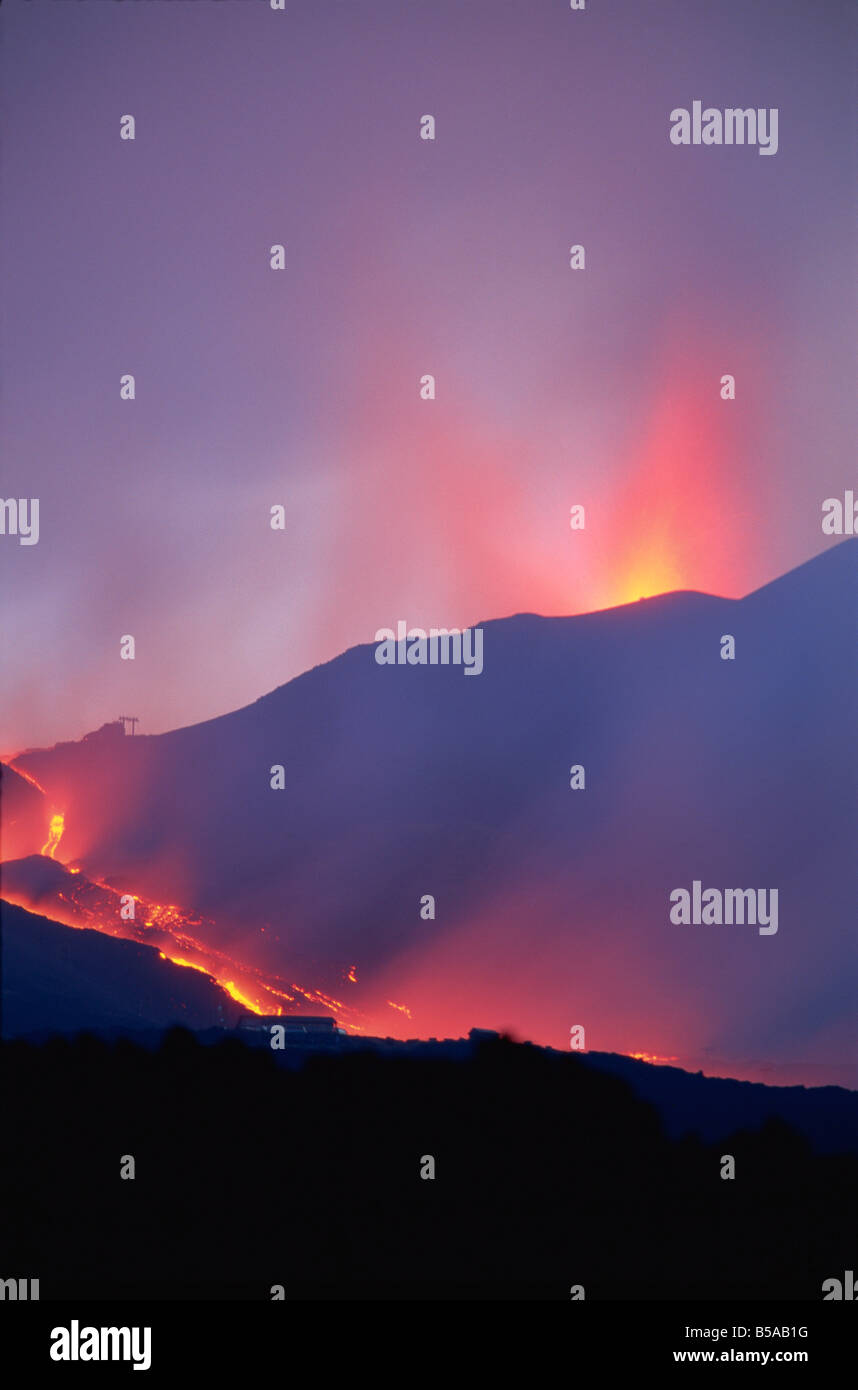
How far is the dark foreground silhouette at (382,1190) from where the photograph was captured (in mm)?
8258

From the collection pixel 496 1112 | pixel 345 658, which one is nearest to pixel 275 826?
pixel 345 658

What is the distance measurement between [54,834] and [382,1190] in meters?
7.26

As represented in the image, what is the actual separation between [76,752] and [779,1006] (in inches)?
358

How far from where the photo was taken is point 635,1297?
8234 mm

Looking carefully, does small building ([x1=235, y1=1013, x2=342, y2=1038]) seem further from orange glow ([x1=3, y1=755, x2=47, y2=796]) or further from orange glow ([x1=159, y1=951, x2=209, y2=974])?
orange glow ([x1=3, y1=755, x2=47, y2=796])

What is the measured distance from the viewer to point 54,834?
45.7ft

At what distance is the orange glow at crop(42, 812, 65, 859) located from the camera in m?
13.8

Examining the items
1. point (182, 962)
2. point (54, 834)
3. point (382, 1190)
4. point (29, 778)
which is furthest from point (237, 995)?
point (382, 1190)

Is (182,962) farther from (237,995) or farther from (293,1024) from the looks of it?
(293,1024)

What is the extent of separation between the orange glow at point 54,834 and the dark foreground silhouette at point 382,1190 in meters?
4.16
